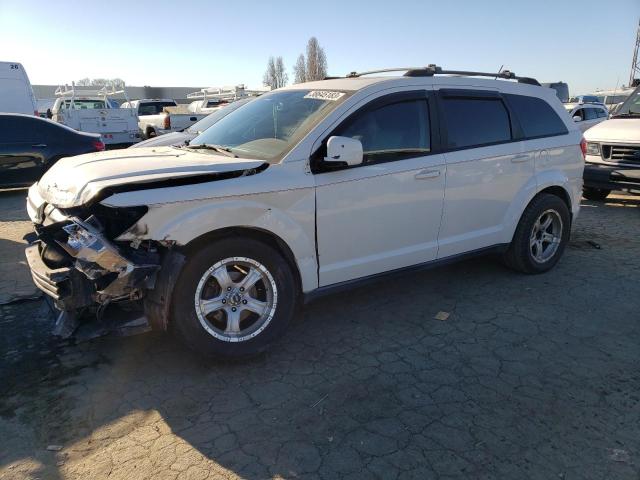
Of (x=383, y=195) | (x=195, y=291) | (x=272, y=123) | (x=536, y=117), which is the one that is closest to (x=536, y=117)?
(x=536, y=117)

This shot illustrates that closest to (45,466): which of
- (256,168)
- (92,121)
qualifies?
(256,168)

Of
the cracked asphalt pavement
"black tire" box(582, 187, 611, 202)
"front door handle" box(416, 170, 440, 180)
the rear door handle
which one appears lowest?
the cracked asphalt pavement

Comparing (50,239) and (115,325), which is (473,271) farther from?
(50,239)

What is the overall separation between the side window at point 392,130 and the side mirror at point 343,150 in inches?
9.6

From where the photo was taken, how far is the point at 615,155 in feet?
26.8

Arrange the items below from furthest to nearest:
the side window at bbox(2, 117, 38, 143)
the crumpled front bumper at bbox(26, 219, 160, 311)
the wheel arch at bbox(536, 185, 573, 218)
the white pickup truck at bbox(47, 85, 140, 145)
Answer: the white pickup truck at bbox(47, 85, 140, 145) < the side window at bbox(2, 117, 38, 143) < the wheel arch at bbox(536, 185, 573, 218) < the crumpled front bumper at bbox(26, 219, 160, 311)

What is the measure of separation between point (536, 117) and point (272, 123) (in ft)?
9.01

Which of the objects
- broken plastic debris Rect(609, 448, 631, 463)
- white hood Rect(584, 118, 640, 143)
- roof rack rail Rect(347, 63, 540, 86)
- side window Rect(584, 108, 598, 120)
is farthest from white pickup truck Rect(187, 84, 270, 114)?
broken plastic debris Rect(609, 448, 631, 463)

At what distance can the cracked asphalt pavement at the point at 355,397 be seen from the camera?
101 inches

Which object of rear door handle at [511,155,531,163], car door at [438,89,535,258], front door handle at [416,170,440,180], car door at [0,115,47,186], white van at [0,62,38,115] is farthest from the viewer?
white van at [0,62,38,115]

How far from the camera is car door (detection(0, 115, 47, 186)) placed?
9.41 m

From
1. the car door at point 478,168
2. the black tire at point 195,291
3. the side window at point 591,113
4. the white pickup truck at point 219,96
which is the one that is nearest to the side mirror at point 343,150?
the black tire at point 195,291

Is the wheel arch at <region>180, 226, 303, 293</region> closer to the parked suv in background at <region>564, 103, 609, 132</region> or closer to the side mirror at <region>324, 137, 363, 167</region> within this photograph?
the side mirror at <region>324, 137, 363, 167</region>

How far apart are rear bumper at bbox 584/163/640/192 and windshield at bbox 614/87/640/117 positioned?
1.54m
